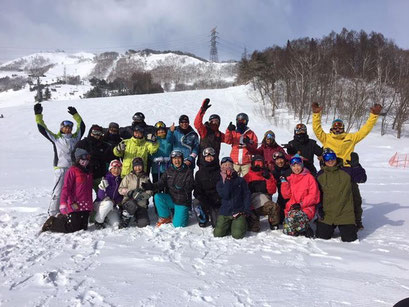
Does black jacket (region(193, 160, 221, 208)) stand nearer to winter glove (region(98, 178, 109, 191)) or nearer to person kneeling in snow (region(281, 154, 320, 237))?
person kneeling in snow (region(281, 154, 320, 237))

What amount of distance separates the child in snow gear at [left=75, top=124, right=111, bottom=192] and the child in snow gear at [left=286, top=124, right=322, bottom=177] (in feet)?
11.8

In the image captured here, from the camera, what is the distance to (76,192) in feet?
15.9

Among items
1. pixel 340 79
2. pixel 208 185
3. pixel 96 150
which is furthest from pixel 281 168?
pixel 340 79

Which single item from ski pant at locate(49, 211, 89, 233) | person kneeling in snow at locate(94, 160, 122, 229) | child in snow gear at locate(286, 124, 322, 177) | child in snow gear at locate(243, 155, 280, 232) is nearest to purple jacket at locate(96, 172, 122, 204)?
person kneeling in snow at locate(94, 160, 122, 229)

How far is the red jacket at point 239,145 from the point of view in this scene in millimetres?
5742

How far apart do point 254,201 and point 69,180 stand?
3.16 m

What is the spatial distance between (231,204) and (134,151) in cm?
218

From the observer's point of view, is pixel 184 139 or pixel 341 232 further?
pixel 184 139

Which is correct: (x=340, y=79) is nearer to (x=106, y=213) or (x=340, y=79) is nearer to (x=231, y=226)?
(x=231, y=226)

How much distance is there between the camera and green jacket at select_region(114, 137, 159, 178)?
5508 millimetres

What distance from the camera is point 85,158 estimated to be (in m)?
4.94

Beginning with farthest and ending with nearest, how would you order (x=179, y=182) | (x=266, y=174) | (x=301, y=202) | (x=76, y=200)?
(x=266, y=174), (x=179, y=182), (x=76, y=200), (x=301, y=202)

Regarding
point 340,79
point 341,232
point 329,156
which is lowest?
point 341,232

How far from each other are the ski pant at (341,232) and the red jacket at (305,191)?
0.23m
